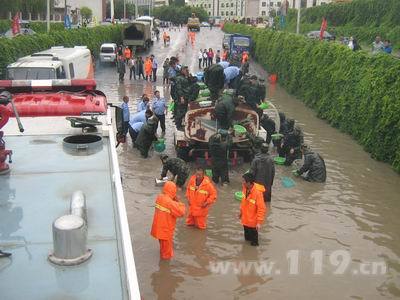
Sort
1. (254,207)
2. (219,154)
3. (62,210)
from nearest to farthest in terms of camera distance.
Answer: (62,210)
(254,207)
(219,154)

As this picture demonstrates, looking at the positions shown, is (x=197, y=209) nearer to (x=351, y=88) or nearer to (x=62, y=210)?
(x=62, y=210)

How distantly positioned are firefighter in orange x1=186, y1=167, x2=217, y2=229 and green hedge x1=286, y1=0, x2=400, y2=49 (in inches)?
1078

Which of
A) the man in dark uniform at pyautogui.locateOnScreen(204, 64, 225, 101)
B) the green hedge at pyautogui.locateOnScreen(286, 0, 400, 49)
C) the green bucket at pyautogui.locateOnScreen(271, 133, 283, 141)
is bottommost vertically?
the green bucket at pyautogui.locateOnScreen(271, 133, 283, 141)

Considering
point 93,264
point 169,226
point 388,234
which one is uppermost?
point 93,264

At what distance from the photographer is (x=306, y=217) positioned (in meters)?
10.6

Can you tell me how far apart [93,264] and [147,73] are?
28328 millimetres

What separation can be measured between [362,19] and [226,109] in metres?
42.9

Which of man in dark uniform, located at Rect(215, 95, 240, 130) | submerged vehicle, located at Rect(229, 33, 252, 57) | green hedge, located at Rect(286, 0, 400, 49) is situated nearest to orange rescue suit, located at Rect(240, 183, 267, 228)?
man in dark uniform, located at Rect(215, 95, 240, 130)

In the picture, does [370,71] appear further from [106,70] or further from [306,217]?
[106,70]

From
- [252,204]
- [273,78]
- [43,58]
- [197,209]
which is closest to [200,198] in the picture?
[197,209]

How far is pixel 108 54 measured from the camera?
38.5 metres

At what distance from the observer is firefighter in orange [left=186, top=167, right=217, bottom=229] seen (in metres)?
9.23

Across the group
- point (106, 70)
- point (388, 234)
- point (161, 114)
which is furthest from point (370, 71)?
point (106, 70)

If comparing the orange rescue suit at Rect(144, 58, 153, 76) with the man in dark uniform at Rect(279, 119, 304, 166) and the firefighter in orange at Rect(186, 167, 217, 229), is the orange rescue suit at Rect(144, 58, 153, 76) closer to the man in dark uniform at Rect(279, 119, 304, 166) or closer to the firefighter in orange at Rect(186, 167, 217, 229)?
the man in dark uniform at Rect(279, 119, 304, 166)
